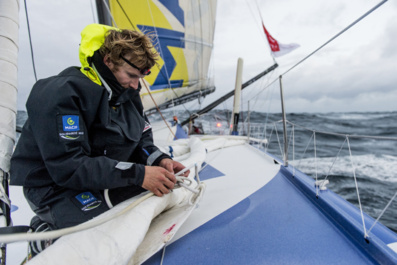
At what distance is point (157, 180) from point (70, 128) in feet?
1.12

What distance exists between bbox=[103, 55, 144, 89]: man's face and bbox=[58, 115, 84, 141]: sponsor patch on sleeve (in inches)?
8.8

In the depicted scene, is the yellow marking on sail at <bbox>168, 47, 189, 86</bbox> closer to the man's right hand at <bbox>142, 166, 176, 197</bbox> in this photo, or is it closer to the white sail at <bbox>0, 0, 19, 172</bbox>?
the white sail at <bbox>0, 0, 19, 172</bbox>

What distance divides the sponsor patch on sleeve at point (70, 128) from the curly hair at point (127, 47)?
0.85 feet

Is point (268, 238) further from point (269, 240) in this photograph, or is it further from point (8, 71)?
point (8, 71)

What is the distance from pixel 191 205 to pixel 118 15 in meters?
3.01

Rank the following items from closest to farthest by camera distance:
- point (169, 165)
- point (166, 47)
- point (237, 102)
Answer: point (169, 165) < point (237, 102) < point (166, 47)

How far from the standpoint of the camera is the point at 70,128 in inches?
26.5

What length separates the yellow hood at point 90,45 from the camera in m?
0.78

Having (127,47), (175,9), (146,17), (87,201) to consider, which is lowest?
(87,201)

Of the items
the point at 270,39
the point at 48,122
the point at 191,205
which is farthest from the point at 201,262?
the point at 270,39

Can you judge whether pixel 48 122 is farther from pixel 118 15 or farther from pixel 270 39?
pixel 270 39

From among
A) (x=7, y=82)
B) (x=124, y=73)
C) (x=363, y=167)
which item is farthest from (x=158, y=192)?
(x=363, y=167)

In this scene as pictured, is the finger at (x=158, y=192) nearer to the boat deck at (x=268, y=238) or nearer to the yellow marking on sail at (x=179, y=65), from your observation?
the boat deck at (x=268, y=238)

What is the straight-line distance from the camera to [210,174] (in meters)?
1.69
